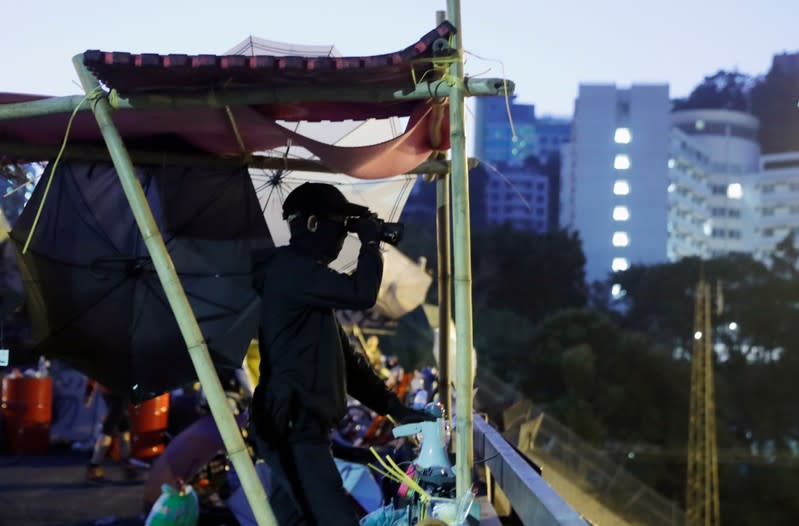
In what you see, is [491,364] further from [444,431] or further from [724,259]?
[444,431]

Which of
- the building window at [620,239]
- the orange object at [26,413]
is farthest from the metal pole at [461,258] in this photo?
the building window at [620,239]

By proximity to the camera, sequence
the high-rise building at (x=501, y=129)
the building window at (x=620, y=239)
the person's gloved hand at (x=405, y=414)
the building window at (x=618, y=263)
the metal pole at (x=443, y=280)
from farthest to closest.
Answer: the high-rise building at (x=501, y=129) < the building window at (x=620, y=239) < the building window at (x=618, y=263) < the metal pole at (x=443, y=280) < the person's gloved hand at (x=405, y=414)

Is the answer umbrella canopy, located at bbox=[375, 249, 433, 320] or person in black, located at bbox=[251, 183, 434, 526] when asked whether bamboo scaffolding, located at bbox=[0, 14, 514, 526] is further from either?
umbrella canopy, located at bbox=[375, 249, 433, 320]

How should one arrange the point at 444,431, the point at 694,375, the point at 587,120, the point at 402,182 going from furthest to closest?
1. the point at 587,120
2. the point at 694,375
3. the point at 402,182
4. the point at 444,431

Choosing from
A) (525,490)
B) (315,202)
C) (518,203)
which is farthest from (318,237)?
(518,203)

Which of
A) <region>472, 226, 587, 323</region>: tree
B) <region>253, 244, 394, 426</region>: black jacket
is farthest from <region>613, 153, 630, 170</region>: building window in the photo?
<region>253, 244, 394, 426</region>: black jacket

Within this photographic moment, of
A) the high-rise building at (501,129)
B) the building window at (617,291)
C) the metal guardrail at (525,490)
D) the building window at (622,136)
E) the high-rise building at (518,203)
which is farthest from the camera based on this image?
the high-rise building at (501,129)

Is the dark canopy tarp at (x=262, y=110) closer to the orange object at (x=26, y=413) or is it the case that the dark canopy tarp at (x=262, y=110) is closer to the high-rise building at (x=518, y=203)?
the orange object at (x=26, y=413)

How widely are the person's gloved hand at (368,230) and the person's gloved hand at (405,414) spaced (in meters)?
0.92

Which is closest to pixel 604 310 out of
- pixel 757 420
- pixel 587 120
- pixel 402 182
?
pixel 757 420

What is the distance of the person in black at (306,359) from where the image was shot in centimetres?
409

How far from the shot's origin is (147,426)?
39.3ft

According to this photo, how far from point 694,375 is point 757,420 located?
16.3 ft

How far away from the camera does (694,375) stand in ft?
130
